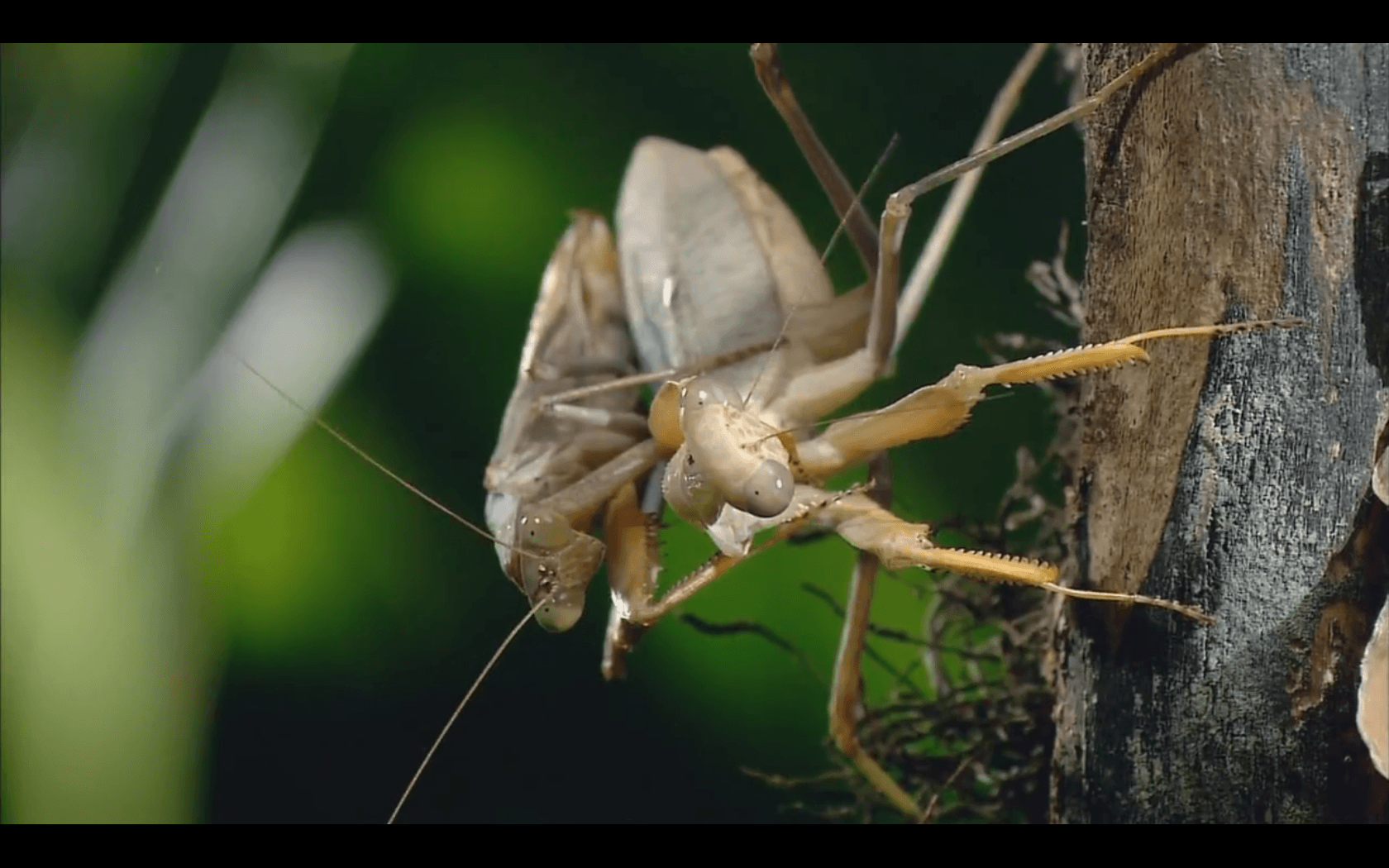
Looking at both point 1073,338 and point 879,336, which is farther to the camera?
point 1073,338

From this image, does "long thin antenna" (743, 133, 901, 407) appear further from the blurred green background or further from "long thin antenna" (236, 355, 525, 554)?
"long thin antenna" (236, 355, 525, 554)

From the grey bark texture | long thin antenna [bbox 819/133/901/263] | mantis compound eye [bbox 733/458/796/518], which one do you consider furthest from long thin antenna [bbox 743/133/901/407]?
the grey bark texture

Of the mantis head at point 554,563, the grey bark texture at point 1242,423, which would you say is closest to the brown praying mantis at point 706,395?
the mantis head at point 554,563

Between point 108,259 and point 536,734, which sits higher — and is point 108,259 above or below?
above

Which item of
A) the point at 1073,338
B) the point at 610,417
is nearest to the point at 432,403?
the point at 610,417

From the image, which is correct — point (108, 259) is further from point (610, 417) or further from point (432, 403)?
point (610, 417)
